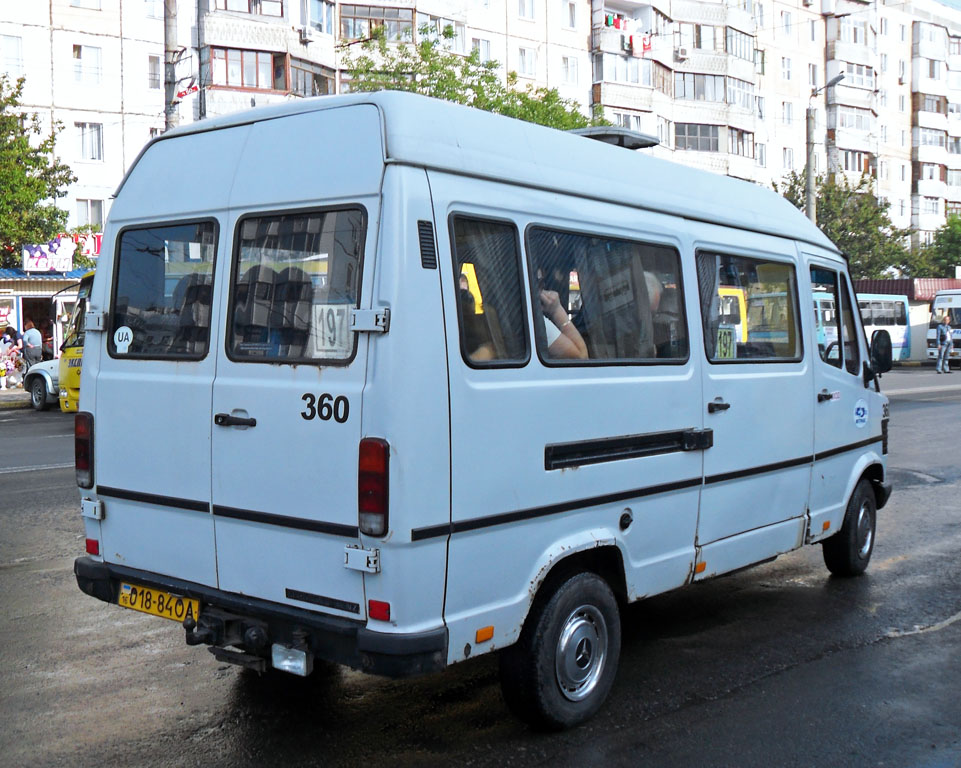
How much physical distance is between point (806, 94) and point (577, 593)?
6643cm

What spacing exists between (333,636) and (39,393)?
2116 centimetres

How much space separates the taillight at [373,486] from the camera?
13.0 feet

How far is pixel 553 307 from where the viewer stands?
187 inches

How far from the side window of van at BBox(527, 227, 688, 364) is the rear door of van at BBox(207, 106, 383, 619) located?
88 centimetres

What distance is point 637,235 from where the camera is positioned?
17.2ft

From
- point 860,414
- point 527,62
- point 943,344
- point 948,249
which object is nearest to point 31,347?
point 860,414

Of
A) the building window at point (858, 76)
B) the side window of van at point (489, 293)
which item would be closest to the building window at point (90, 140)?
the side window of van at point (489, 293)

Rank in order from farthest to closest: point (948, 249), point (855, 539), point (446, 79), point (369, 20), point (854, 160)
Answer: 1. point (948, 249)
2. point (854, 160)
3. point (369, 20)
4. point (446, 79)
5. point (855, 539)

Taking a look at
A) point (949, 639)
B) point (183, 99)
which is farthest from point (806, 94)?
point (949, 639)

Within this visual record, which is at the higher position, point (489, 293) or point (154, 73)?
point (154, 73)

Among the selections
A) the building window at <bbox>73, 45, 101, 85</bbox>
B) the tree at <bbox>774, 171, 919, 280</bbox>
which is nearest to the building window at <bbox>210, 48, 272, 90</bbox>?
the building window at <bbox>73, 45, 101, 85</bbox>

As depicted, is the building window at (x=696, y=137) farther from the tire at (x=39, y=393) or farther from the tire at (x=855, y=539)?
the tire at (x=855, y=539)

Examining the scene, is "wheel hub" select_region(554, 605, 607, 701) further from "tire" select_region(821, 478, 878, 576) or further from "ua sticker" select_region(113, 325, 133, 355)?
"tire" select_region(821, 478, 878, 576)

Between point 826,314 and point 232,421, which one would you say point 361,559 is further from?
point 826,314
